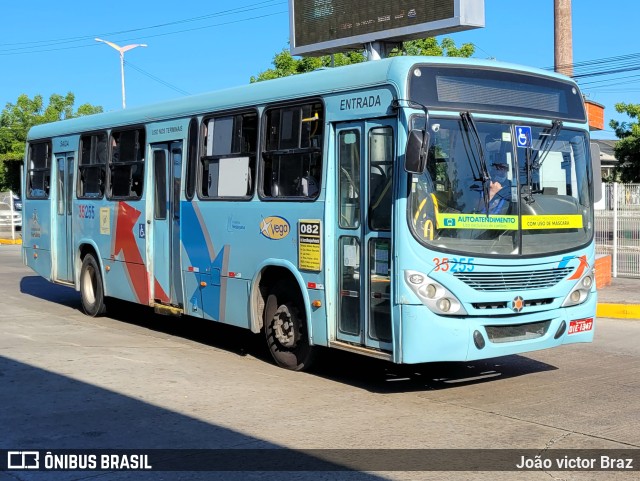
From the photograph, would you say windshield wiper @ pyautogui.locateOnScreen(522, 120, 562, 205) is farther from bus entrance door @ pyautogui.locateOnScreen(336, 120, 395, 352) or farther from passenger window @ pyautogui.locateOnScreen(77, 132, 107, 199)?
passenger window @ pyautogui.locateOnScreen(77, 132, 107, 199)

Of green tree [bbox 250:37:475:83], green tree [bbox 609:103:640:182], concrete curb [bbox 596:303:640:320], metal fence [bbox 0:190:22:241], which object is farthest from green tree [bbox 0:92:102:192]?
concrete curb [bbox 596:303:640:320]

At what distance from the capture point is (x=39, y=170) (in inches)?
614

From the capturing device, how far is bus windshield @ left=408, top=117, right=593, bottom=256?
7766 mm

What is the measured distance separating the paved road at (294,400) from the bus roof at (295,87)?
10.0 feet

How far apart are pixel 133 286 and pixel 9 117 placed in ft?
131

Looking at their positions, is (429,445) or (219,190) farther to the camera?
(219,190)

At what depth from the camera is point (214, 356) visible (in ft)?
34.6

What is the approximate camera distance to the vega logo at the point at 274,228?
9.26 metres

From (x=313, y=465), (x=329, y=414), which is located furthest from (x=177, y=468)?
(x=329, y=414)

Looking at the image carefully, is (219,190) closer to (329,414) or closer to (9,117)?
(329,414)

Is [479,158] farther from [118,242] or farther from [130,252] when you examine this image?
[118,242]

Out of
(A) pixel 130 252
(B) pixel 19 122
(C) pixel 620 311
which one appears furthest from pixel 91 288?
(B) pixel 19 122

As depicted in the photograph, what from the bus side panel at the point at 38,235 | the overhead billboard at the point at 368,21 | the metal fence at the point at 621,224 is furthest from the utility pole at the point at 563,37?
the bus side panel at the point at 38,235

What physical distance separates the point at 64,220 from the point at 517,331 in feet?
30.3
